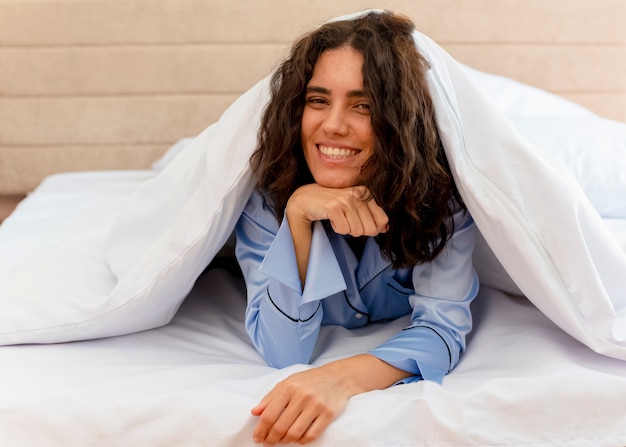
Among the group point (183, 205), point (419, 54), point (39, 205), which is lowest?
point (39, 205)

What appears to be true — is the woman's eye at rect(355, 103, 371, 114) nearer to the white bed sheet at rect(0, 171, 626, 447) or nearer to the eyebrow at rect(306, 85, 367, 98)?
the eyebrow at rect(306, 85, 367, 98)

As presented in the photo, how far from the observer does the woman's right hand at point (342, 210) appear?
48.3 inches

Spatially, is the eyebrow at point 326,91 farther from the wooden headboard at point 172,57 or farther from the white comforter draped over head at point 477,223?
the wooden headboard at point 172,57

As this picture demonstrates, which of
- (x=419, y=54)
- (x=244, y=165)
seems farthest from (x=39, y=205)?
(x=419, y=54)

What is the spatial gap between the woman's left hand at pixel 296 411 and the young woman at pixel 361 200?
0.22 ft

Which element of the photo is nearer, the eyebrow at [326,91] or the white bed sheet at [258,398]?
the white bed sheet at [258,398]

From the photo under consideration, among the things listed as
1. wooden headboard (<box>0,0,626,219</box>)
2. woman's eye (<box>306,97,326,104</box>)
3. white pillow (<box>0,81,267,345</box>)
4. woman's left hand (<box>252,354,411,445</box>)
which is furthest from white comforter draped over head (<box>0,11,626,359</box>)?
wooden headboard (<box>0,0,626,219</box>)

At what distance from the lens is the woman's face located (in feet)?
4.09

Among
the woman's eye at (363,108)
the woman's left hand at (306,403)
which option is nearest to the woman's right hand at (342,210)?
the woman's eye at (363,108)

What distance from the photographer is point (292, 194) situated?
1.30 meters

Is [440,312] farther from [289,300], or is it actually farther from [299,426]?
[299,426]

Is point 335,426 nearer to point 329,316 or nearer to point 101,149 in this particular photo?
point 329,316

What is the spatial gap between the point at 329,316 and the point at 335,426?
15.1 inches

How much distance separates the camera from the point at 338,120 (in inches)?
48.9
